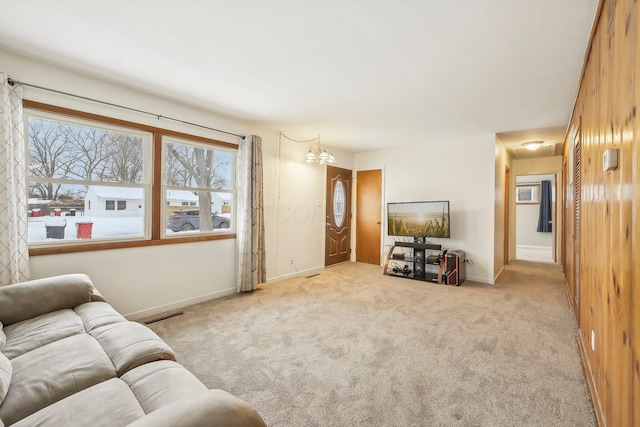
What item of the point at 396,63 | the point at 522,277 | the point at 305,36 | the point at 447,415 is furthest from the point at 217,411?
the point at 522,277

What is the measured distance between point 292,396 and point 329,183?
4211 mm

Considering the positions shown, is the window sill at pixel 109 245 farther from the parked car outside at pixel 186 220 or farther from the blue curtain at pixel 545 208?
the blue curtain at pixel 545 208

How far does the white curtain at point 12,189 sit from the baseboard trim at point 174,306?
102cm

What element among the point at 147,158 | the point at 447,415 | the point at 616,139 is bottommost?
the point at 447,415

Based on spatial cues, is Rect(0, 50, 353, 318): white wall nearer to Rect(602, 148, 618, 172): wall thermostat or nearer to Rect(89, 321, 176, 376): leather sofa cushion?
Rect(89, 321, 176, 376): leather sofa cushion

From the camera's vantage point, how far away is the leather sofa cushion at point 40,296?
179cm

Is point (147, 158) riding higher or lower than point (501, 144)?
lower

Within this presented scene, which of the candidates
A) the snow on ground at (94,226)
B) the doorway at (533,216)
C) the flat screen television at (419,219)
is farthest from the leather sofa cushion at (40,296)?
the doorway at (533,216)

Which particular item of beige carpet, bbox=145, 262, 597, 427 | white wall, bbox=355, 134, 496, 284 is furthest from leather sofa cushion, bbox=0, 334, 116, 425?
white wall, bbox=355, 134, 496, 284

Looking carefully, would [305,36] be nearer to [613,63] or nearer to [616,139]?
[613,63]

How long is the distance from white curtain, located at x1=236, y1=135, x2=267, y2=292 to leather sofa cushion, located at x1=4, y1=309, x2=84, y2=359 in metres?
2.11

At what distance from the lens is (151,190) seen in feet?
10.5

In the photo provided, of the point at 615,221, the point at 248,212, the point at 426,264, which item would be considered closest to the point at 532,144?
the point at 426,264

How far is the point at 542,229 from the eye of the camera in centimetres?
823
